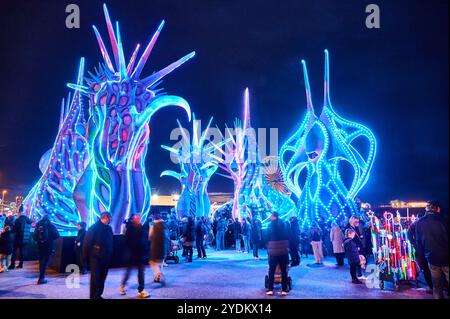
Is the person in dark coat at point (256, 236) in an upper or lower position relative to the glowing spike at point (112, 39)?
lower

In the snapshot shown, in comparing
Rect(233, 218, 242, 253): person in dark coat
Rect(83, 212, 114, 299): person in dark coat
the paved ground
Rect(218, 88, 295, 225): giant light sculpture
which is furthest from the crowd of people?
Rect(218, 88, 295, 225): giant light sculpture

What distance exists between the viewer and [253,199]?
29.7 m

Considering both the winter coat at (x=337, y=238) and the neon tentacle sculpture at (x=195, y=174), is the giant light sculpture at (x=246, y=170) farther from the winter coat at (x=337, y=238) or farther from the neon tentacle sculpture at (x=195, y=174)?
the winter coat at (x=337, y=238)

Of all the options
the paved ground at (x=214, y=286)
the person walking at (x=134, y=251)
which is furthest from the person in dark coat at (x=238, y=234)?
the person walking at (x=134, y=251)

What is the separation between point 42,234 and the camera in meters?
9.68

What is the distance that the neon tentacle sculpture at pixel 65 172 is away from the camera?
64.4 feet

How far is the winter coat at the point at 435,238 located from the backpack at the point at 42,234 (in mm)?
8958

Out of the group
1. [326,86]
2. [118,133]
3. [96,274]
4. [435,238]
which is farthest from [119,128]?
[326,86]

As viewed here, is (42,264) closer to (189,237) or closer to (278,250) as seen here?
(189,237)

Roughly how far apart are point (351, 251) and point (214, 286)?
3.81 m

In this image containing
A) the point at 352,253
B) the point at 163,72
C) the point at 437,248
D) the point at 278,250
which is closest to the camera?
the point at 437,248

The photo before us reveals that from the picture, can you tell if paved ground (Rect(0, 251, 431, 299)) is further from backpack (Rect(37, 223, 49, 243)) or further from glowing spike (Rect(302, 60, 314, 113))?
glowing spike (Rect(302, 60, 314, 113))

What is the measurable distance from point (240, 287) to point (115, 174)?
7700 millimetres
